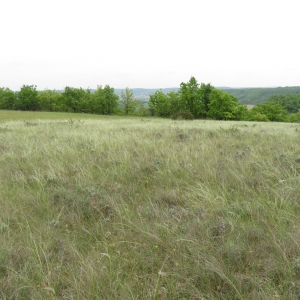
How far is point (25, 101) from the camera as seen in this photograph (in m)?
70.7

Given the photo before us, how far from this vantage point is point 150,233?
7.29 ft

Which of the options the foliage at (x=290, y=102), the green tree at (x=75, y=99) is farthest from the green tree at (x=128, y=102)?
the foliage at (x=290, y=102)

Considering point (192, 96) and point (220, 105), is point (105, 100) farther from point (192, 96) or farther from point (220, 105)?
point (220, 105)

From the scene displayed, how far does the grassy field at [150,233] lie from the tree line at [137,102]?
53429mm

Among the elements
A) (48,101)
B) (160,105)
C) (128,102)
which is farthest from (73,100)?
(160,105)

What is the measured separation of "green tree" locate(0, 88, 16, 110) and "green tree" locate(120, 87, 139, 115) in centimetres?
3582

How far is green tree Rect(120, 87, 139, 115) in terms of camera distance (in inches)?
2881

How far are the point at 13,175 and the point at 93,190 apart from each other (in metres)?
1.76

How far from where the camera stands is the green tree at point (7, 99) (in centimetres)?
7150

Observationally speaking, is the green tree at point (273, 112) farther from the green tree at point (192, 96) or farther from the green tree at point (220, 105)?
the green tree at point (192, 96)

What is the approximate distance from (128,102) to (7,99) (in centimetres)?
3956

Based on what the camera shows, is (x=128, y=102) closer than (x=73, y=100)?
No

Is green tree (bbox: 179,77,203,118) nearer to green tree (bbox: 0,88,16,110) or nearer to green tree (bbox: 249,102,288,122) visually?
green tree (bbox: 249,102,288,122)

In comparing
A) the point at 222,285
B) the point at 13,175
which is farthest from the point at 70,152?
the point at 222,285
